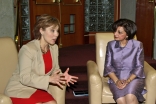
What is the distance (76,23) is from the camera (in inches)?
227

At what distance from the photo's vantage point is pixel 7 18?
162 inches

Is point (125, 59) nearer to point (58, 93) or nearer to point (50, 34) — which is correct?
point (58, 93)

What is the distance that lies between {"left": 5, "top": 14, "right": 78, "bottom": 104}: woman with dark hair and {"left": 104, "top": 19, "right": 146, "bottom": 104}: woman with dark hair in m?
0.59

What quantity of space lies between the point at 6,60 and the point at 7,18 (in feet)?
5.13

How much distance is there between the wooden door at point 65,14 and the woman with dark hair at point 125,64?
2285 mm

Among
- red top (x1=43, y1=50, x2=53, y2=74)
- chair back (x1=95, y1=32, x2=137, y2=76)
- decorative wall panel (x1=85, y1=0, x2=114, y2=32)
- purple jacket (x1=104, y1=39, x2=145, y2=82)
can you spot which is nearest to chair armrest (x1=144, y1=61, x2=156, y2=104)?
purple jacket (x1=104, y1=39, x2=145, y2=82)

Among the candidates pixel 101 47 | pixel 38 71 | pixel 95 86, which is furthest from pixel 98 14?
pixel 38 71

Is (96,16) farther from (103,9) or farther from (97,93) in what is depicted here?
(97,93)

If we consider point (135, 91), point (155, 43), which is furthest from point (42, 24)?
point (155, 43)

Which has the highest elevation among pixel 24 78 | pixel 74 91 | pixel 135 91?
pixel 24 78

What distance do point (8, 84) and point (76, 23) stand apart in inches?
135

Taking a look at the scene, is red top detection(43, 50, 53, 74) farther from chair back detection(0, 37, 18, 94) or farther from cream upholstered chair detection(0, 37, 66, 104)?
chair back detection(0, 37, 18, 94)

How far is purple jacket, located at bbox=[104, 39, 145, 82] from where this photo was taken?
2.97 m

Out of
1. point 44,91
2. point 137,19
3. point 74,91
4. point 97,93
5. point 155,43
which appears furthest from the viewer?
point 137,19
